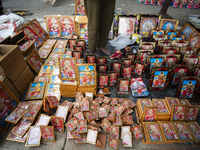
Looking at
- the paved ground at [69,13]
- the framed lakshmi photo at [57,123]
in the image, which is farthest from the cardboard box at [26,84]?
the framed lakshmi photo at [57,123]

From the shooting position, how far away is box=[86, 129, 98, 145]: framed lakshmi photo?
172cm

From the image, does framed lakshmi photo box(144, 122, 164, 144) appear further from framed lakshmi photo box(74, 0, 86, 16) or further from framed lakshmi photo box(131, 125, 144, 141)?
framed lakshmi photo box(74, 0, 86, 16)

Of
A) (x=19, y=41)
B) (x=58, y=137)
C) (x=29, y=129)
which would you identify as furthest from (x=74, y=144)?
(x=19, y=41)

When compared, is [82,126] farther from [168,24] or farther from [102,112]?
[168,24]

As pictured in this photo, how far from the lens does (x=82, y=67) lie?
2135 millimetres

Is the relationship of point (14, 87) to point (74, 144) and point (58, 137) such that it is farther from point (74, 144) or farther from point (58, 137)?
point (74, 144)

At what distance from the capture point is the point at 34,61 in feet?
9.22

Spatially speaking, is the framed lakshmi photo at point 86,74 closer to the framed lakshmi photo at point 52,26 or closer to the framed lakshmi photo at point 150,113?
the framed lakshmi photo at point 150,113

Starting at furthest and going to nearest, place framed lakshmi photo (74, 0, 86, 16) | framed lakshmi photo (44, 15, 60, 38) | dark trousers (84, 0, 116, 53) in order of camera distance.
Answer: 1. framed lakshmi photo (74, 0, 86, 16)
2. framed lakshmi photo (44, 15, 60, 38)
3. dark trousers (84, 0, 116, 53)

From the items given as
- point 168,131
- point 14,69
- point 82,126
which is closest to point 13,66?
point 14,69

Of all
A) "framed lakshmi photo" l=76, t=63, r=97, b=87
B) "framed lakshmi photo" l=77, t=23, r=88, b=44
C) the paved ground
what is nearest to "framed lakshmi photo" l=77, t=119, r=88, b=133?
the paved ground

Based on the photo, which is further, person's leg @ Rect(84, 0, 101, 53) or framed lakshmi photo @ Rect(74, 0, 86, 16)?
framed lakshmi photo @ Rect(74, 0, 86, 16)

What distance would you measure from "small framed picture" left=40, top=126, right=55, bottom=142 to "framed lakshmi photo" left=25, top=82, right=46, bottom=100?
683 mm

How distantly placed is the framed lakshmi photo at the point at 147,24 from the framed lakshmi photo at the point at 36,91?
9.51 ft
